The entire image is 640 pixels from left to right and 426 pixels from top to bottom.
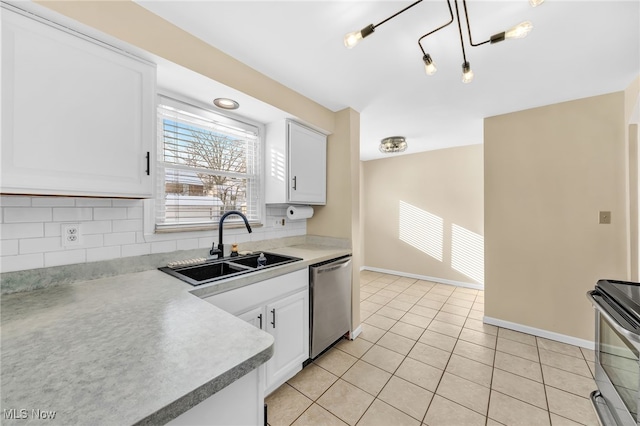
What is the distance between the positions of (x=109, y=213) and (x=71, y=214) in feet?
0.54

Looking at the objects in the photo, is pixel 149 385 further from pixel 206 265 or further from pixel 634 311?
pixel 634 311

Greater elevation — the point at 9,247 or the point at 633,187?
the point at 633,187

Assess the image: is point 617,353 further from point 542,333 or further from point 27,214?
point 27,214

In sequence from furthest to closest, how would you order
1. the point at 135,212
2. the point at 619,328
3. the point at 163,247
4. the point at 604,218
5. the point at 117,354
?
1. the point at 604,218
2. the point at 163,247
3. the point at 135,212
4. the point at 619,328
5. the point at 117,354

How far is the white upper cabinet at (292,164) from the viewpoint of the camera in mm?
2273

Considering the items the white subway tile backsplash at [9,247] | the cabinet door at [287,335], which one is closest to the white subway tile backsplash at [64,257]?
the white subway tile backsplash at [9,247]

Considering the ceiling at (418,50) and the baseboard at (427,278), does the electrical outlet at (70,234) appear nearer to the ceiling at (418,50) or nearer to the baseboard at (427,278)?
the ceiling at (418,50)

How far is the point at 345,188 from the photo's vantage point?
2.55 m

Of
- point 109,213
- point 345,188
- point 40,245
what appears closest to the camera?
point 40,245

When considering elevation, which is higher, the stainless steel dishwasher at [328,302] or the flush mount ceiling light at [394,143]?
the flush mount ceiling light at [394,143]

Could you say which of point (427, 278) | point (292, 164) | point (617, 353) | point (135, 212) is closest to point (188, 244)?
point (135, 212)

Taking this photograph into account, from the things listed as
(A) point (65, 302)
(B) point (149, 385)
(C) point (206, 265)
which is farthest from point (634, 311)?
(A) point (65, 302)

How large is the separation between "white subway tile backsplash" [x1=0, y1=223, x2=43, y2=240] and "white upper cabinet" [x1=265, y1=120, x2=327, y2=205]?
4.94 ft

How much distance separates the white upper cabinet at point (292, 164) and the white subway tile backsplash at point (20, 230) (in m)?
1.51
